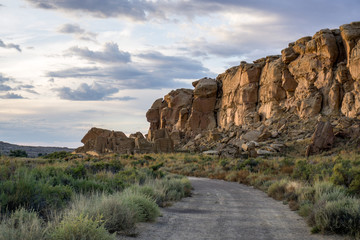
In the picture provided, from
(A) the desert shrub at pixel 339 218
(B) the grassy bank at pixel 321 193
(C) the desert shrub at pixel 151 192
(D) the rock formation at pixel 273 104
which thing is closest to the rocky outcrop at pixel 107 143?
(D) the rock formation at pixel 273 104

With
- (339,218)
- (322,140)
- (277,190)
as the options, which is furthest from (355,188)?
(322,140)

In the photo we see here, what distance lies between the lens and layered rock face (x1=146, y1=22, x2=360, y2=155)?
55875 mm

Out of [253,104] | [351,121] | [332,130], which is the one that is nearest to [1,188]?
[332,130]

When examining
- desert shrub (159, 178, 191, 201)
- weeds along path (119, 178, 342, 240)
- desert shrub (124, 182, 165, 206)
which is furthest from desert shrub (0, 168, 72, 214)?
desert shrub (159, 178, 191, 201)

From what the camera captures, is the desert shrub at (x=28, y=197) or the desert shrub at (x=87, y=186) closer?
the desert shrub at (x=28, y=197)

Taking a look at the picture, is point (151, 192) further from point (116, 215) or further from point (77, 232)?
point (77, 232)

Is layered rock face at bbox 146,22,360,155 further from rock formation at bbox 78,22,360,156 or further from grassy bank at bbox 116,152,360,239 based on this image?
grassy bank at bbox 116,152,360,239

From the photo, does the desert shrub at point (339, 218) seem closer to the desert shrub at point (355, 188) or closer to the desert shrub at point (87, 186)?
the desert shrub at point (355, 188)

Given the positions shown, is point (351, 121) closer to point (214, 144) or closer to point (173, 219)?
point (214, 144)

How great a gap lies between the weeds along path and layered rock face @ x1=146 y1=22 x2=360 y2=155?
41577 millimetres

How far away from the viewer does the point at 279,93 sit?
69438 mm

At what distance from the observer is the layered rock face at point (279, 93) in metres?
55.9

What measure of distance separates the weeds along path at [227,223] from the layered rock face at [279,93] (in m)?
41.6

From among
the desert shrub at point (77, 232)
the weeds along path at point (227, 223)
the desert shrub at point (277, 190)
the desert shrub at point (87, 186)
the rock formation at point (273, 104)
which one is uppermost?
the rock formation at point (273, 104)
